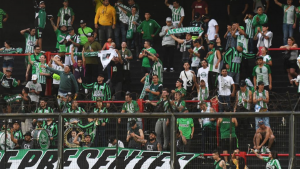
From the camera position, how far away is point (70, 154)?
13.9 m

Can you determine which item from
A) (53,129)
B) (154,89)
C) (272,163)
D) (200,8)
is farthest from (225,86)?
(53,129)

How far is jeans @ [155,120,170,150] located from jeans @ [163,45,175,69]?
935 centimetres

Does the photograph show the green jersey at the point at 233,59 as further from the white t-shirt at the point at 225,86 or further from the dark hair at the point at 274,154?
the dark hair at the point at 274,154

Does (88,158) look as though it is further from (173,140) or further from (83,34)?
(83,34)

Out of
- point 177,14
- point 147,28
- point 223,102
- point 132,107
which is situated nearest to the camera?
point 132,107

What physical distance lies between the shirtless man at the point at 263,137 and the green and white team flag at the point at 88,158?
1129mm

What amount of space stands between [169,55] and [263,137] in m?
9.31

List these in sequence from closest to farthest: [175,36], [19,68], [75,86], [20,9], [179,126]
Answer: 1. [179,126]
2. [75,86]
3. [175,36]
4. [19,68]
5. [20,9]

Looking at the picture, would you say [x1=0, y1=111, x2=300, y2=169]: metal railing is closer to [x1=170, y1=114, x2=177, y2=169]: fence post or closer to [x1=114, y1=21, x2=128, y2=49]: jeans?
[x1=170, y1=114, x2=177, y2=169]: fence post

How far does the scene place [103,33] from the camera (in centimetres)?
2405

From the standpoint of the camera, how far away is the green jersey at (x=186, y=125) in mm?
13719

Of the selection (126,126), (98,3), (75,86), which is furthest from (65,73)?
(126,126)

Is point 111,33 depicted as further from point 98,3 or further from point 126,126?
point 126,126

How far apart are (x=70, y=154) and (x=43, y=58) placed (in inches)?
344
